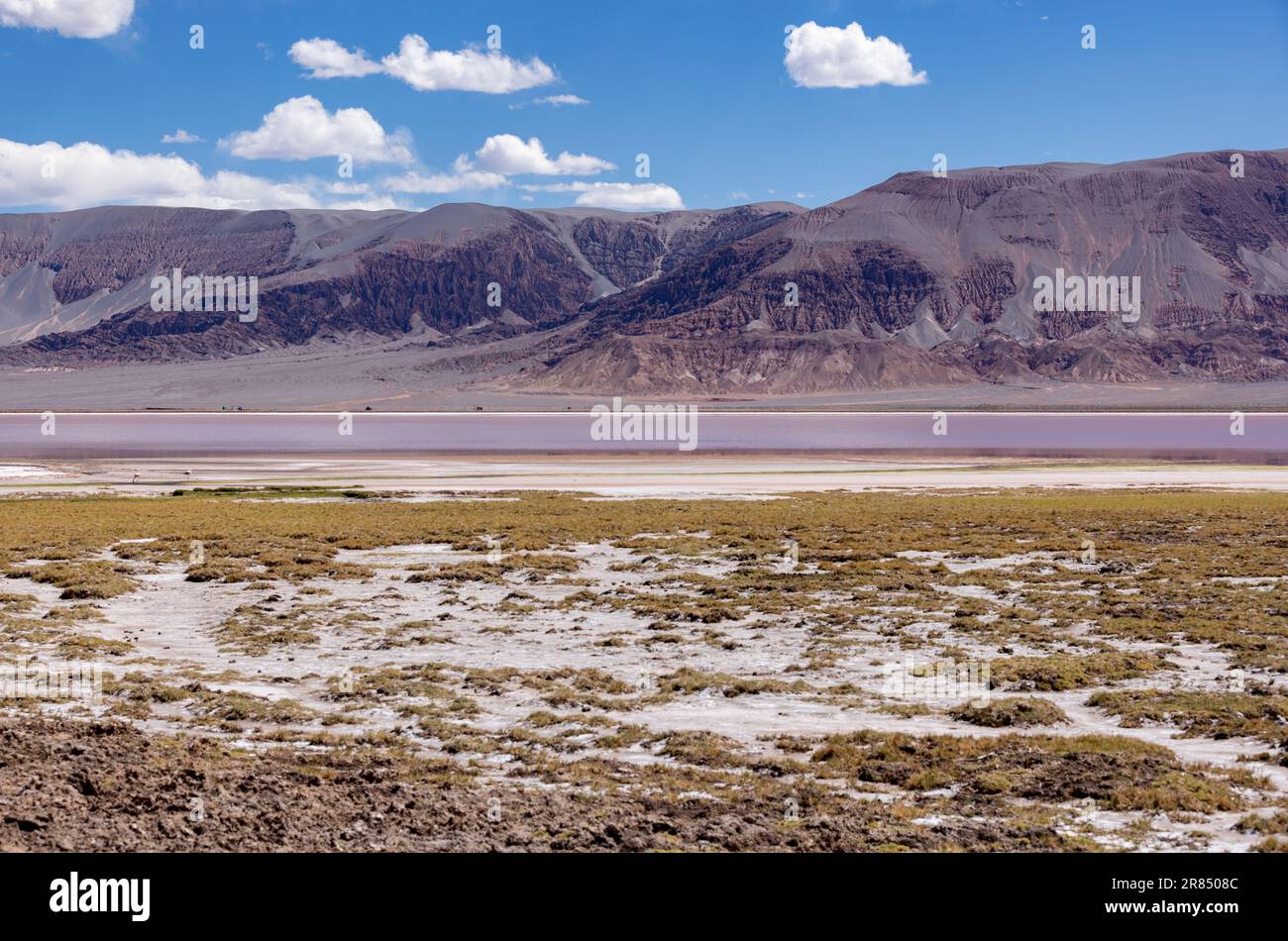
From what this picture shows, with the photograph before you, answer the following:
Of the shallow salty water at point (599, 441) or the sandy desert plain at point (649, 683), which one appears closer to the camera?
the sandy desert plain at point (649, 683)

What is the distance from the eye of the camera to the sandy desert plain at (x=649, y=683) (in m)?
10.5

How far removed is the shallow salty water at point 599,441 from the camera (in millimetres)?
96938

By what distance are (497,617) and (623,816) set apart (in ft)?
41.9

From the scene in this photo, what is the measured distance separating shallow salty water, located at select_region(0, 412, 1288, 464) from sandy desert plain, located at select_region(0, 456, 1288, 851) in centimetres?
5810

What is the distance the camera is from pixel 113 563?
29766 millimetres

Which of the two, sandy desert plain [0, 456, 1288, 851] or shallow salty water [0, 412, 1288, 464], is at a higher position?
shallow salty water [0, 412, 1288, 464]

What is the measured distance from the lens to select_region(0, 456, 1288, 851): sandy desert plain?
10477mm

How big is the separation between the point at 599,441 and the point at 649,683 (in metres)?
92.8

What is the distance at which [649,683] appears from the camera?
669 inches

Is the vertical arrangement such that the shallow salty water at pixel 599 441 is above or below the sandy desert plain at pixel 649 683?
above

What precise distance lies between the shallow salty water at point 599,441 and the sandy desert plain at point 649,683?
2287 inches

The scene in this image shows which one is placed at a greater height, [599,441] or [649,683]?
[599,441]

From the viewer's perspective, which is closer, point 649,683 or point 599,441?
point 649,683
